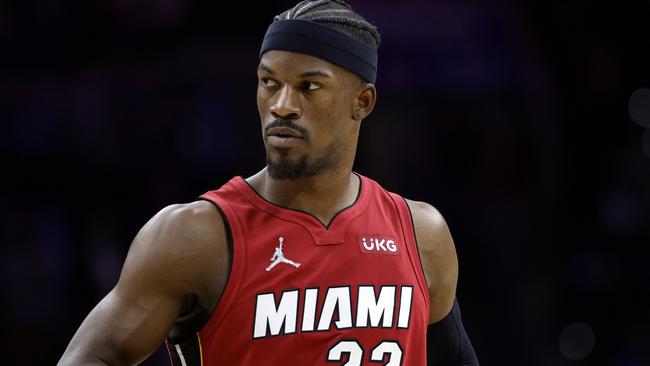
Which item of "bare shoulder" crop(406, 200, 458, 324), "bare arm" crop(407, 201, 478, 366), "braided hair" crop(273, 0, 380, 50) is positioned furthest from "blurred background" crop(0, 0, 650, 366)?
"braided hair" crop(273, 0, 380, 50)

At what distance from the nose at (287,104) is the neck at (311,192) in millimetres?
243

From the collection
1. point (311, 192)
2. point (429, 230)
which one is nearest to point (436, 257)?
point (429, 230)

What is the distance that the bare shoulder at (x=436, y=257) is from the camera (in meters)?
3.50

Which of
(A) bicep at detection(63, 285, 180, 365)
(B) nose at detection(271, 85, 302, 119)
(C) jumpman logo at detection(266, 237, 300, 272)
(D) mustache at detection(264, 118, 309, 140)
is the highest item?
(B) nose at detection(271, 85, 302, 119)

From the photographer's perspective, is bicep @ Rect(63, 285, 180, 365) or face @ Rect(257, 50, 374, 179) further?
face @ Rect(257, 50, 374, 179)

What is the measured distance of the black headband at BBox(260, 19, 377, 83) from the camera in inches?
124

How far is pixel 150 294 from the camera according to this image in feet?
9.59

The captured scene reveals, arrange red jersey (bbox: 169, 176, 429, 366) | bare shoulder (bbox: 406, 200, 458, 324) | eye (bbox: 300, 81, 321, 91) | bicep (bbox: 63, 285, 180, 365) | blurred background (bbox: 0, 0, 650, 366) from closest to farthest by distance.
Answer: bicep (bbox: 63, 285, 180, 365) < red jersey (bbox: 169, 176, 429, 366) < eye (bbox: 300, 81, 321, 91) < bare shoulder (bbox: 406, 200, 458, 324) < blurred background (bbox: 0, 0, 650, 366)

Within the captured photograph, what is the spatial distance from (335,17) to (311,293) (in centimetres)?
91

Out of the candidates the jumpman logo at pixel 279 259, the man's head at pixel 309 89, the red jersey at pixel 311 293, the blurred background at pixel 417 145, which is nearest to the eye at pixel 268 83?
the man's head at pixel 309 89

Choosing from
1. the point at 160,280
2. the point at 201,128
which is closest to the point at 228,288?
the point at 160,280

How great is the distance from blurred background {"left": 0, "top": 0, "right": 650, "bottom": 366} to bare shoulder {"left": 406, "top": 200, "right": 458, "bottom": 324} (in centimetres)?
360

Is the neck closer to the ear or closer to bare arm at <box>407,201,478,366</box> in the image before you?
the ear

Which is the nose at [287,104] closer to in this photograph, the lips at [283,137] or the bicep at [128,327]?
the lips at [283,137]
